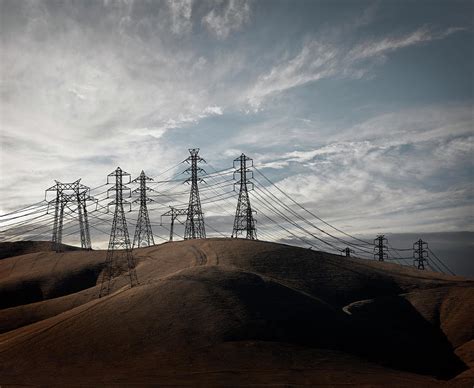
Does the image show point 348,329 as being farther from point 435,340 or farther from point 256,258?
point 256,258

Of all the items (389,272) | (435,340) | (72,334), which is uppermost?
(389,272)

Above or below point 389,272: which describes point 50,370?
below

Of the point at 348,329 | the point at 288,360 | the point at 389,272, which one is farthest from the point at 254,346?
the point at 389,272

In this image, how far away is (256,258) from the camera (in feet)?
222

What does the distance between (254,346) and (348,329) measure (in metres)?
11.3

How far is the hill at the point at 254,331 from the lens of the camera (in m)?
32.3

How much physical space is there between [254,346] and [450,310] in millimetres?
32212

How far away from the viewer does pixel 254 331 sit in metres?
38.5

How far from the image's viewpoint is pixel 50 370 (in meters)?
33.0

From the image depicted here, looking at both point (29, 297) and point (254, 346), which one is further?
point (29, 297)

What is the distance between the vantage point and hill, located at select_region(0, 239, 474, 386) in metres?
32.3

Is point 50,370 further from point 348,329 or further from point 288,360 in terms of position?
point 348,329

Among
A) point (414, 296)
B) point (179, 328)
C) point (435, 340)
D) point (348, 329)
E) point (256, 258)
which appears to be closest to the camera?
point (179, 328)

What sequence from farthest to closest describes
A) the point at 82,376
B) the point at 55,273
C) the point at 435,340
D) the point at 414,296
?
the point at 55,273 → the point at 414,296 → the point at 435,340 → the point at 82,376
